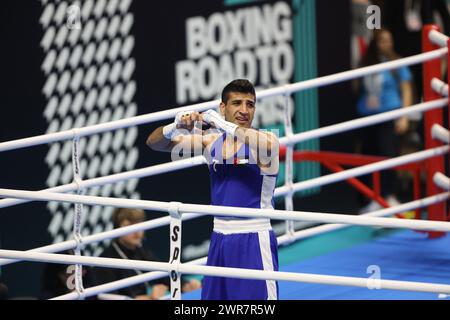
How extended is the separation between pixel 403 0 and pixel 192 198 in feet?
11.1

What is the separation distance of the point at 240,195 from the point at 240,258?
0.30 meters

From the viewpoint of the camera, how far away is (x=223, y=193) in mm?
5750

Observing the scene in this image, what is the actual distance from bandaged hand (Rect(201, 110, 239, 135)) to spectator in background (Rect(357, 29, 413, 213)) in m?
4.73

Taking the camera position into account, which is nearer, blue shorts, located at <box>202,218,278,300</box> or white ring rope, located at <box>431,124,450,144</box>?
blue shorts, located at <box>202,218,278,300</box>

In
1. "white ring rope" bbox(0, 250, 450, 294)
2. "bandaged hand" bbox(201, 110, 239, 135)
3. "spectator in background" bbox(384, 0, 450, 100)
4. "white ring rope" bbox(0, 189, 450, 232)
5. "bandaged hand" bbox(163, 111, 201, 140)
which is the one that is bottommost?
"white ring rope" bbox(0, 250, 450, 294)

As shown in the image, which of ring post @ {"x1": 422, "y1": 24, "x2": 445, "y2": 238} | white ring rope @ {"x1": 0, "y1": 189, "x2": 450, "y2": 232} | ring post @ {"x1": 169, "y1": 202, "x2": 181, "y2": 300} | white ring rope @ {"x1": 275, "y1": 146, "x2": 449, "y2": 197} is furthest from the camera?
ring post @ {"x1": 422, "y1": 24, "x2": 445, "y2": 238}

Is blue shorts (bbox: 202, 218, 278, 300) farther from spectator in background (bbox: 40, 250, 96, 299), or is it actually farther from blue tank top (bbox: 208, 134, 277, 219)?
spectator in background (bbox: 40, 250, 96, 299)

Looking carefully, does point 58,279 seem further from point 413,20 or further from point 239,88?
point 413,20

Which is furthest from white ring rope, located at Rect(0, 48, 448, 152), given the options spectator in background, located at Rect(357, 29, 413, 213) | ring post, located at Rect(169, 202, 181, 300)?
spectator in background, located at Rect(357, 29, 413, 213)

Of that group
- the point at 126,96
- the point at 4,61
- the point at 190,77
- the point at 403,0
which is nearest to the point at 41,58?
the point at 4,61

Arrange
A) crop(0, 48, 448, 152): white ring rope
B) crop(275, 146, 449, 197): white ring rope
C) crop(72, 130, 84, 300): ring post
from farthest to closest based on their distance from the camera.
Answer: crop(275, 146, 449, 197): white ring rope < crop(72, 130, 84, 300): ring post < crop(0, 48, 448, 152): white ring rope

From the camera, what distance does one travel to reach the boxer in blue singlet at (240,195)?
223 inches

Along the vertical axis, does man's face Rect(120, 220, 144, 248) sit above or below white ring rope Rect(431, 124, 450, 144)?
below

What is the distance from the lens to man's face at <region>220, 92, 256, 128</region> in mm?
5703
